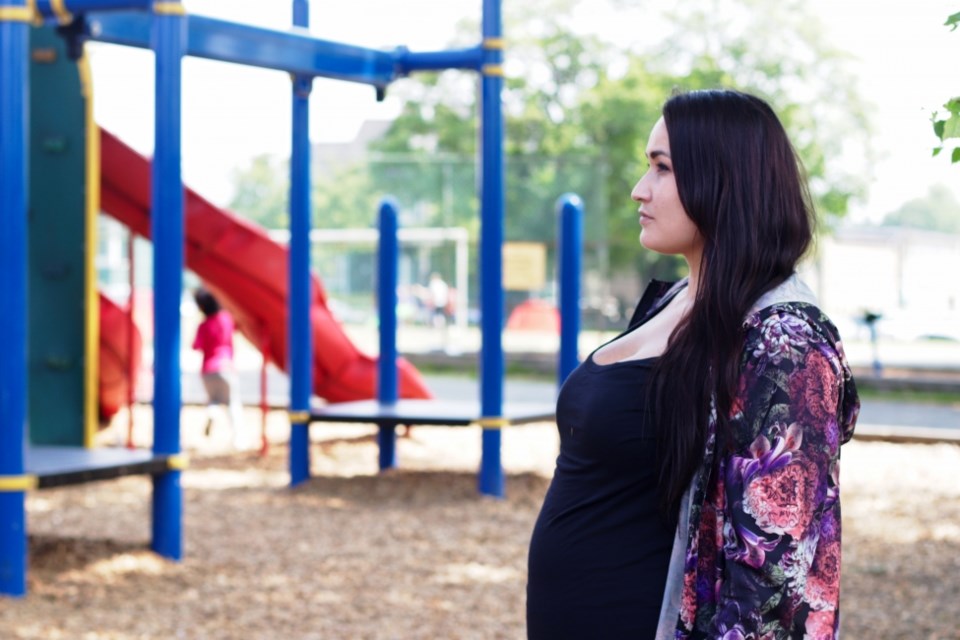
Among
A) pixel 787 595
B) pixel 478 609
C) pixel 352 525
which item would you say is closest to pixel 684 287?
pixel 787 595

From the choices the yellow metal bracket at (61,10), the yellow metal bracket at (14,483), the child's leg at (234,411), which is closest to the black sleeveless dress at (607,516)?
the yellow metal bracket at (14,483)

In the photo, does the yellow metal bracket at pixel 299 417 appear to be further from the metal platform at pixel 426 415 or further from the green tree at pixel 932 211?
the green tree at pixel 932 211

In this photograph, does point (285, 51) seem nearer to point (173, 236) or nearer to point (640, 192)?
point (173, 236)

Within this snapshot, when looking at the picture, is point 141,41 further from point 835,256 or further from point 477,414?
point 835,256

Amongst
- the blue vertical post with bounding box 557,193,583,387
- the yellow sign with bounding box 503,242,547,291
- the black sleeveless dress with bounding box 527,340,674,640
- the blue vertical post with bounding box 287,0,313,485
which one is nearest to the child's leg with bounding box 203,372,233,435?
the blue vertical post with bounding box 287,0,313,485

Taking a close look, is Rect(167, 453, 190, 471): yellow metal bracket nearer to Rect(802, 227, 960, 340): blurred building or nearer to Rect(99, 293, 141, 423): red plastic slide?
Rect(99, 293, 141, 423): red plastic slide

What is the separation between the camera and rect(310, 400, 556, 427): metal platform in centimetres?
816

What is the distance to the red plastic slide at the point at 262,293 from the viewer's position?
10688 mm

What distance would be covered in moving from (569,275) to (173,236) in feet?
12.1

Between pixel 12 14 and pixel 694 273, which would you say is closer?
pixel 694 273

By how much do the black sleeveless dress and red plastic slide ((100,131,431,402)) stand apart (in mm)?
8549

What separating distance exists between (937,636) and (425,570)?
95.3 inches

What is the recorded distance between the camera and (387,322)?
9.68 m

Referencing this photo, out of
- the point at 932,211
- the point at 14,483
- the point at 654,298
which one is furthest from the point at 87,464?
the point at 932,211
